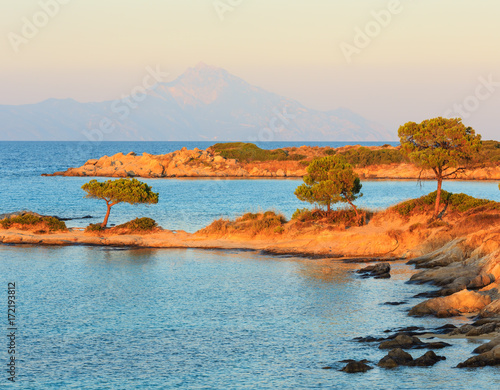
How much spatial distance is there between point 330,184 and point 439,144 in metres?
8.71

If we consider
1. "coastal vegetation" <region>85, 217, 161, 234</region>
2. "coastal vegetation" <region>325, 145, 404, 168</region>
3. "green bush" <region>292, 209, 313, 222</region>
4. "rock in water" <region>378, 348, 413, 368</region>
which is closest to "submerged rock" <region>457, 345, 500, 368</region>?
"rock in water" <region>378, 348, 413, 368</region>

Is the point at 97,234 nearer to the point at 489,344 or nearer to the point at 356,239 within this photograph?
the point at 356,239

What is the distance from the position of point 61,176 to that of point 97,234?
260ft

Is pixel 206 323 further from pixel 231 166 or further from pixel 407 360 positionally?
pixel 231 166

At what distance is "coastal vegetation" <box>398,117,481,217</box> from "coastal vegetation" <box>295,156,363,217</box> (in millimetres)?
4887

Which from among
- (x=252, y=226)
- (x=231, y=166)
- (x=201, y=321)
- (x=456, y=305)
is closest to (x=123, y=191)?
(x=252, y=226)

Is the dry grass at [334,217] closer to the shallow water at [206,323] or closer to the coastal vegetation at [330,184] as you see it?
the coastal vegetation at [330,184]

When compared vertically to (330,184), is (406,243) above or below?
below

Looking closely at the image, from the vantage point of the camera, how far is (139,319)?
2527 cm

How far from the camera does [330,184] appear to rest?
44.8m

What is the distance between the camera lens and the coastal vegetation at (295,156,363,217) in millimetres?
45116

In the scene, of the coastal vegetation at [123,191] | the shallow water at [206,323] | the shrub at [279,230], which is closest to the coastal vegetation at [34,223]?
the coastal vegetation at [123,191]

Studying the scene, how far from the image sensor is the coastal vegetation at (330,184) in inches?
1776

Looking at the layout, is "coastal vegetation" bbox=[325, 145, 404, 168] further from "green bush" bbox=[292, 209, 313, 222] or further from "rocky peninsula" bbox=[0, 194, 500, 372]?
"green bush" bbox=[292, 209, 313, 222]
